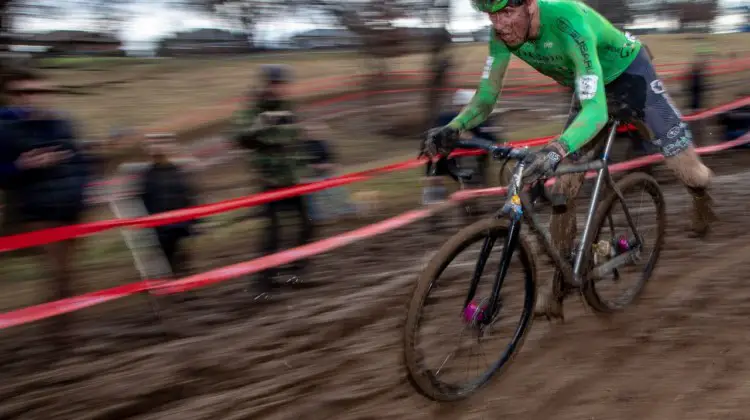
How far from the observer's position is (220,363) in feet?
13.1

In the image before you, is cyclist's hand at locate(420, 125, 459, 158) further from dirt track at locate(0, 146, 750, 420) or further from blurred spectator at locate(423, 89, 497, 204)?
blurred spectator at locate(423, 89, 497, 204)

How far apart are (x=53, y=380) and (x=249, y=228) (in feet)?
Answer: 13.6

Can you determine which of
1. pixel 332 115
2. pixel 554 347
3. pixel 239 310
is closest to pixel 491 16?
pixel 554 347

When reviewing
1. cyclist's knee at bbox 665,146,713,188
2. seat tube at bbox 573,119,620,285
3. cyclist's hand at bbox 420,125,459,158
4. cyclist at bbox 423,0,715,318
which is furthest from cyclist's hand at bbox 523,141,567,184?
cyclist's knee at bbox 665,146,713,188

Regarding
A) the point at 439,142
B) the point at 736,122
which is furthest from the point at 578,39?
the point at 736,122

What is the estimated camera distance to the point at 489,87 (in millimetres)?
3703

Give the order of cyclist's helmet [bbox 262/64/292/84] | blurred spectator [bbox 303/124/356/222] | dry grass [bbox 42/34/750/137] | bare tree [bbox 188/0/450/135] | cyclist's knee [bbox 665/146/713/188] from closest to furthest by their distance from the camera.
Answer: cyclist's knee [bbox 665/146/713/188] → cyclist's helmet [bbox 262/64/292/84] → blurred spectator [bbox 303/124/356/222] → bare tree [bbox 188/0/450/135] → dry grass [bbox 42/34/750/137]

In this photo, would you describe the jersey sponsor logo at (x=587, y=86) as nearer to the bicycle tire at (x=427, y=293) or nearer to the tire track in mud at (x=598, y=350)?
the bicycle tire at (x=427, y=293)

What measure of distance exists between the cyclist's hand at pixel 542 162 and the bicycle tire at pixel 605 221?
93 cm

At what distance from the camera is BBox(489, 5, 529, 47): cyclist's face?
3.36m

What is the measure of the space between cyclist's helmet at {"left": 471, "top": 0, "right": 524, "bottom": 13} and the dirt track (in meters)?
1.89

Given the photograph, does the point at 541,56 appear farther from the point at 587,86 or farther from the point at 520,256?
the point at 520,256

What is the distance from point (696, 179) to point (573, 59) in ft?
4.97

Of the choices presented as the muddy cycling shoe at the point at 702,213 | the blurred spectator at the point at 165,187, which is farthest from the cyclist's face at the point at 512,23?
the blurred spectator at the point at 165,187
